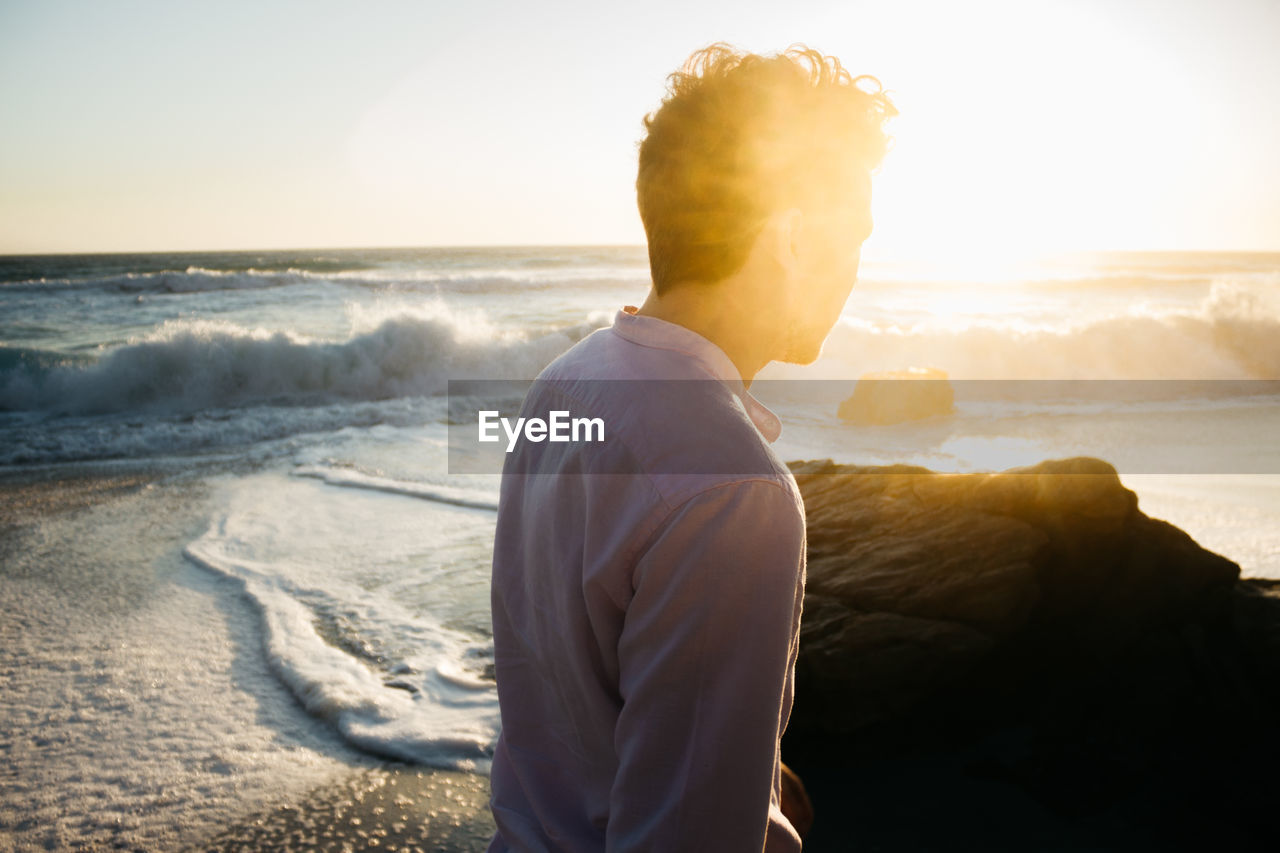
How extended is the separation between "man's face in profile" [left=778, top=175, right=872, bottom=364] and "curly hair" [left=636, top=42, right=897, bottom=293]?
21 millimetres

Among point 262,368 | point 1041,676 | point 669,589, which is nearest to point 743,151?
point 669,589

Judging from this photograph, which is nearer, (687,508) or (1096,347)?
(687,508)

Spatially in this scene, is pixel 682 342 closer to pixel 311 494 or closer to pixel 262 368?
pixel 311 494

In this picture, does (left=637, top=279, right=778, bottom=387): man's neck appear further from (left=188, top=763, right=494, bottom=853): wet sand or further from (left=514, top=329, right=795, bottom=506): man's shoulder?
(left=188, top=763, right=494, bottom=853): wet sand

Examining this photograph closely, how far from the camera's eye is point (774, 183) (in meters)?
1.02

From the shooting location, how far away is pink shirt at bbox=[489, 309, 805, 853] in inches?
30.5

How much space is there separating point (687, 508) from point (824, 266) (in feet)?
1.60

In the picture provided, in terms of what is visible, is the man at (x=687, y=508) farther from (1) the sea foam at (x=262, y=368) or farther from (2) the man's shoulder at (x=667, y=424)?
(1) the sea foam at (x=262, y=368)

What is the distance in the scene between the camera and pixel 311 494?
7.43m

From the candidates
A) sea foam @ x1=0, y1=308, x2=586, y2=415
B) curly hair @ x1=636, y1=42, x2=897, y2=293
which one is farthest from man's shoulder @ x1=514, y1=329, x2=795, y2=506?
sea foam @ x1=0, y1=308, x2=586, y2=415

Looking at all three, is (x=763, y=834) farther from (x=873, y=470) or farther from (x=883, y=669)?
(x=873, y=470)

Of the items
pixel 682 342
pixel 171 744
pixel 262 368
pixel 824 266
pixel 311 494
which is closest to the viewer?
pixel 682 342

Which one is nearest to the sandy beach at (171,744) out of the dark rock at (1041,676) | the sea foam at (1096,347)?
the dark rock at (1041,676)

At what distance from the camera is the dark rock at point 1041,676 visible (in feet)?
9.71
